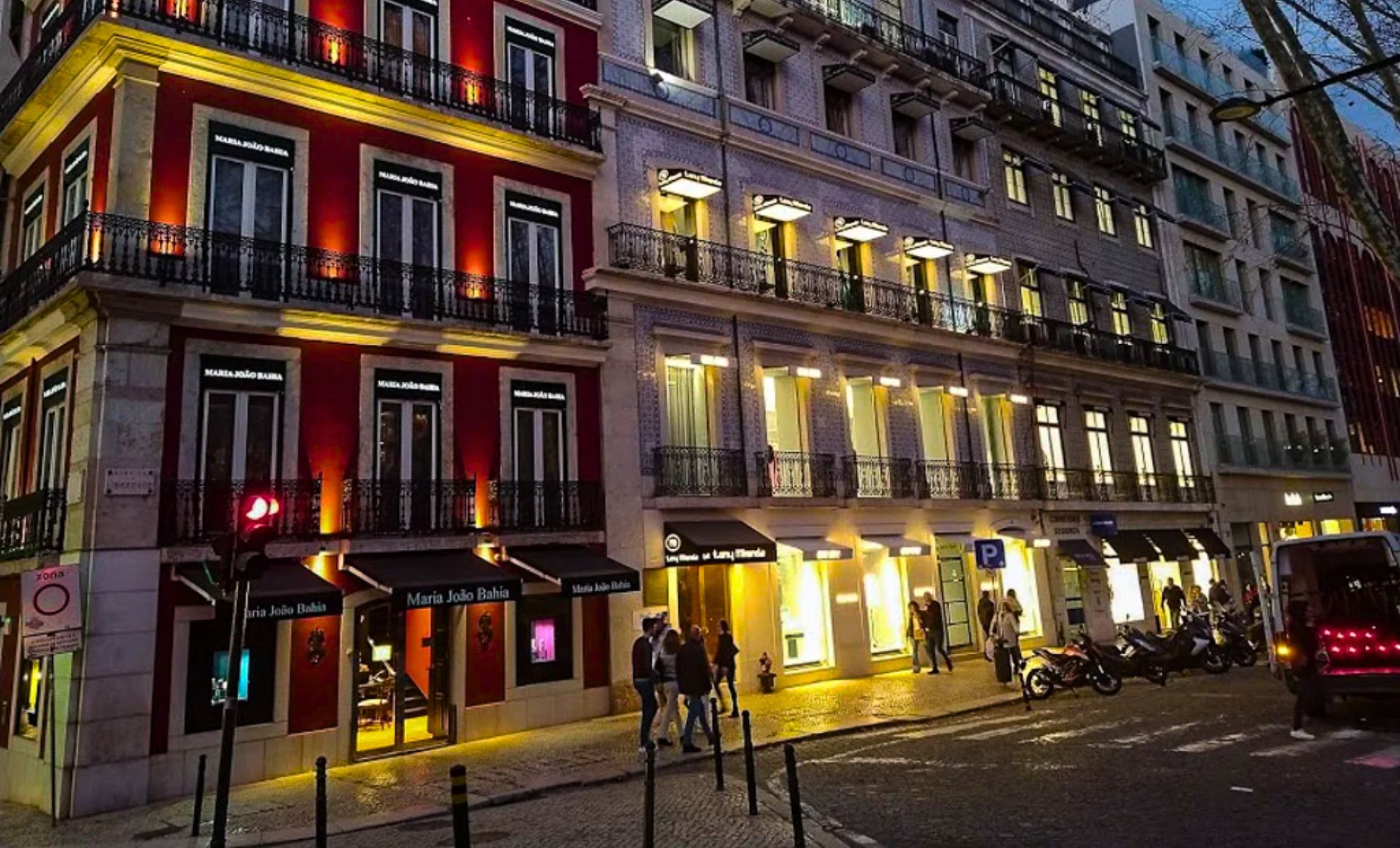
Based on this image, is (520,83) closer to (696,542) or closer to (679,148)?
(679,148)

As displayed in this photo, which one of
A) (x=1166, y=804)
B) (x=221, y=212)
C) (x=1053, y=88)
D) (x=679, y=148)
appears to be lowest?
(x=1166, y=804)

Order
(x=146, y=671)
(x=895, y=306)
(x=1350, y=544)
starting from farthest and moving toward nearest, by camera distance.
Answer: (x=895, y=306)
(x=1350, y=544)
(x=146, y=671)

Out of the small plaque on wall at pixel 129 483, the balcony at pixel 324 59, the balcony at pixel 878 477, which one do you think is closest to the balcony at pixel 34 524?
the small plaque on wall at pixel 129 483

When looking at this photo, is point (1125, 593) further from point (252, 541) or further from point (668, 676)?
point (252, 541)

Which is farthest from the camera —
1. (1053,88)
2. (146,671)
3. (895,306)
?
(1053,88)

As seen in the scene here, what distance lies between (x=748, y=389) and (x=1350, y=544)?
36.1 feet

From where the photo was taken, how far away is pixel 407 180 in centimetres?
1598

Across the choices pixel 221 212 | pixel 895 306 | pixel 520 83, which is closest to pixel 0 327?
pixel 221 212

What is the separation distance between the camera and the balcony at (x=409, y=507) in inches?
564

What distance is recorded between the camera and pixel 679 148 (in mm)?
20172

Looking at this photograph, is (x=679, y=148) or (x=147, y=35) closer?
(x=147, y=35)

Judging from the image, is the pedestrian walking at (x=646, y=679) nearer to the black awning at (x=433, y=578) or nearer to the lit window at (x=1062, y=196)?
the black awning at (x=433, y=578)

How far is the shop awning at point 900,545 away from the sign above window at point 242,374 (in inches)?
495

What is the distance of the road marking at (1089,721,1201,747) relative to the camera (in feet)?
38.9
